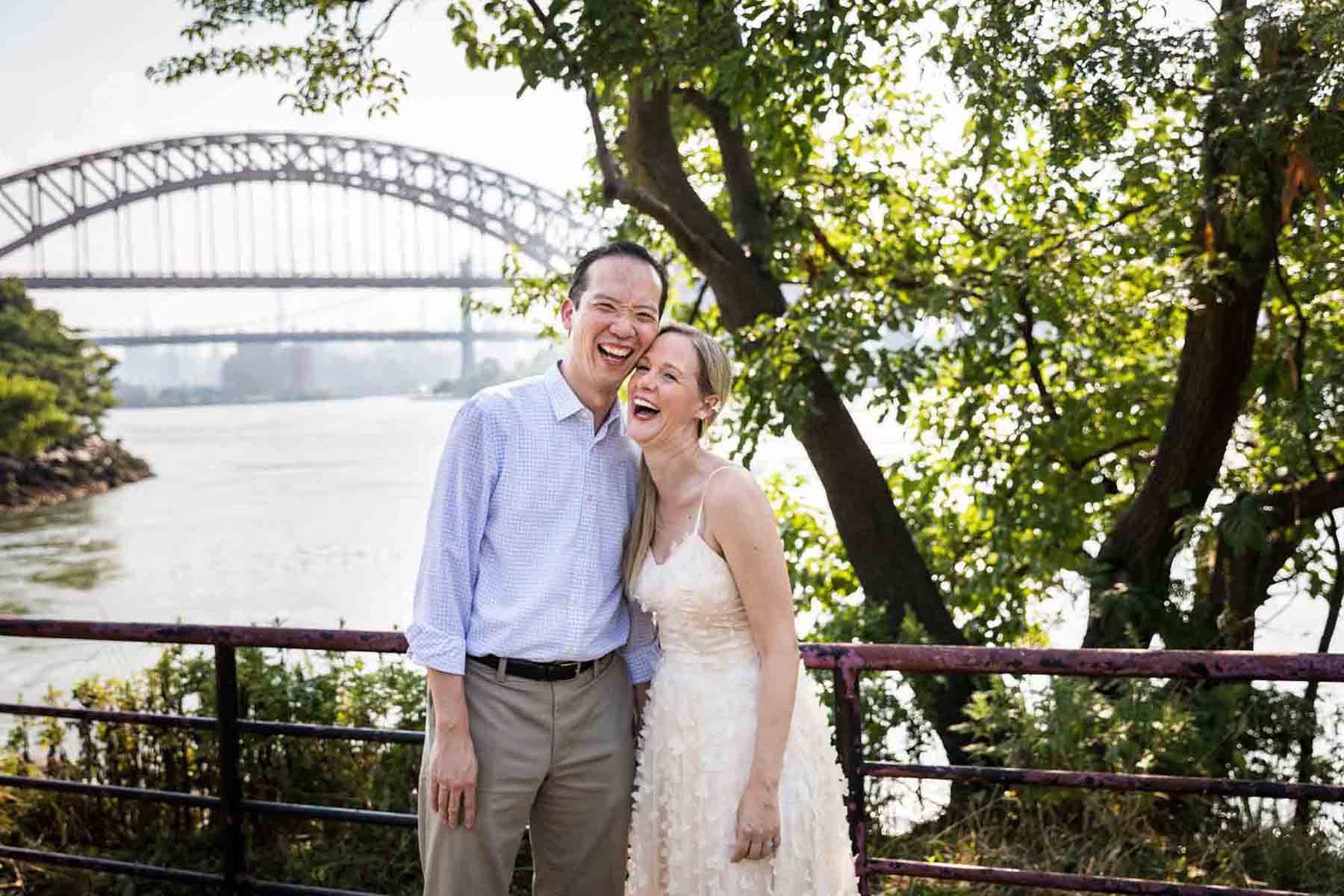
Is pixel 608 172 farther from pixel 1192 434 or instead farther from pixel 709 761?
pixel 709 761

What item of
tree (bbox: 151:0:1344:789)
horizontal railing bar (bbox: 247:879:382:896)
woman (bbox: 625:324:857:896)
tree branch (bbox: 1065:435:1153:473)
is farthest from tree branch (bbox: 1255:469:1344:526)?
horizontal railing bar (bbox: 247:879:382:896)

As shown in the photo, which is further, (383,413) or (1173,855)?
(383,413)

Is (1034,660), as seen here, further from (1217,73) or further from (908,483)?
(908,483)

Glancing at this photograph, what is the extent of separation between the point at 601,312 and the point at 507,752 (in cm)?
71

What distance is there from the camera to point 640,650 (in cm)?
222

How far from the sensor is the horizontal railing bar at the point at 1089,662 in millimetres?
2064

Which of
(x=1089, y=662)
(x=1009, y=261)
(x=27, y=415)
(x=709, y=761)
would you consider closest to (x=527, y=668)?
(x=709, y=761)

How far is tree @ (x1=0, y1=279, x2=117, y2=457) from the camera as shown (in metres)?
29.0

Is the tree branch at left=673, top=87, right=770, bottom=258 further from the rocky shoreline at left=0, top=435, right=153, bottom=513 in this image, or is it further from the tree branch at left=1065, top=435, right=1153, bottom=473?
the rocky shoreline at left=0, top=435, right=153, bottom=513

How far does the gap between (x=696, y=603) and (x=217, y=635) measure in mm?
1196

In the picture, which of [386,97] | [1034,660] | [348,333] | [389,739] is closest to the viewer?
[1034,660]

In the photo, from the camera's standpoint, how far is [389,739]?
2.62 m

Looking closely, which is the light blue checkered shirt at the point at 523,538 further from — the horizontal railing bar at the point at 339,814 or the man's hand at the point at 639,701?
the horizontal railing bar at the point at 339,814

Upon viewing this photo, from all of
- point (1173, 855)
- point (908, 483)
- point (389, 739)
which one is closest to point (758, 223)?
point (908, 483)
